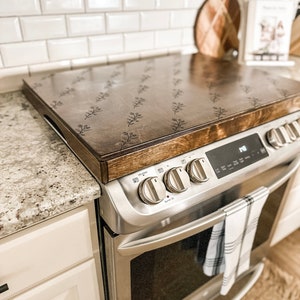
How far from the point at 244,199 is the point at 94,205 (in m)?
0.38

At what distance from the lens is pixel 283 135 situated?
0.75 metres

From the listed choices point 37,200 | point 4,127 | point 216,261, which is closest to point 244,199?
point 216,261

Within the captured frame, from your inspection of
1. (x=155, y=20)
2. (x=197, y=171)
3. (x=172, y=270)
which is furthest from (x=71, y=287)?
(x=155, y=20)

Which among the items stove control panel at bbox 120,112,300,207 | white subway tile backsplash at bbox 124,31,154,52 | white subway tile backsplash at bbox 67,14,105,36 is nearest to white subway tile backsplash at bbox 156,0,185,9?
white subway tile backsplash at bbox 124,31,154,52

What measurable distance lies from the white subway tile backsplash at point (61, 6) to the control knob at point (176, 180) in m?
0.66

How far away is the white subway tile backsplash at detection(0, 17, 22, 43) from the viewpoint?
0.84 m

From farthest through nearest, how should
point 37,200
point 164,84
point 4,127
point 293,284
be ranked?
point 293,284, point 164,84, point 4,127, point 37,200

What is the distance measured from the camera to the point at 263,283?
3.93ft

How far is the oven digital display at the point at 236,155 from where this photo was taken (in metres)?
0.64

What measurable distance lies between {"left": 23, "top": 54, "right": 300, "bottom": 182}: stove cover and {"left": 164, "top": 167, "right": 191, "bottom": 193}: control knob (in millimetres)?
35

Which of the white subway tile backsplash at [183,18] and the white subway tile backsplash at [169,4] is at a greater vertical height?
the white subway tile backsplash at [169,4]

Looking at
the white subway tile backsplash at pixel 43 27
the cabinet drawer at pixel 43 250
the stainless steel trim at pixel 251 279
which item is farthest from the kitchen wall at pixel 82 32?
the stainless steel trim at pixel 251 279

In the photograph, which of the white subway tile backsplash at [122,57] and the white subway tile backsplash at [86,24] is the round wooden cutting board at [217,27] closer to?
the white subway tile backsplash at [122,57]

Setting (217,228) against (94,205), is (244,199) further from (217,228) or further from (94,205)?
(94,205)
